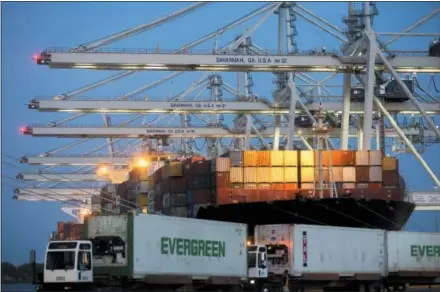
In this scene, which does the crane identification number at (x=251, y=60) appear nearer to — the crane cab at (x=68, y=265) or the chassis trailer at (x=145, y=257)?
the chassis trailer at (x=145, y=257)

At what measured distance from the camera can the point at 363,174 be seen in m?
45.3

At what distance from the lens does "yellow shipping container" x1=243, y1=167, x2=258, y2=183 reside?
44688 millimetres

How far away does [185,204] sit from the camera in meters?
46.4

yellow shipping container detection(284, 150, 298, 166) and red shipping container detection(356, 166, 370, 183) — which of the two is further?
yellow shipping container detection(284, 150, 298, 166)

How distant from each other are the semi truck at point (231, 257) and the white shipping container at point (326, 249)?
0.04 m

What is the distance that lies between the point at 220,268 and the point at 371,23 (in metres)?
25.9

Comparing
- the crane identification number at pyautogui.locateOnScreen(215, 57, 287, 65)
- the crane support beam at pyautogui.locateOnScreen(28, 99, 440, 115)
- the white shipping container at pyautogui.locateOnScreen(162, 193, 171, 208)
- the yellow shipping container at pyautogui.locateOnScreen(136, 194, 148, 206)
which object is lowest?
the white shipping container at pyautogui.locateOnScreen(162, 193, 171, 208)

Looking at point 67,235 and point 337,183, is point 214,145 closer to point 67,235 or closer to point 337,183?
point 67,235

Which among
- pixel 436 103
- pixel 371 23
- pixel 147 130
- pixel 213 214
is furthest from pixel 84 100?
pixel 436 103

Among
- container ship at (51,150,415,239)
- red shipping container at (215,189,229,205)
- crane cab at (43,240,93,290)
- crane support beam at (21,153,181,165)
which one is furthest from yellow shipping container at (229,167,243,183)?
crane support beam at (21,153,181,165)

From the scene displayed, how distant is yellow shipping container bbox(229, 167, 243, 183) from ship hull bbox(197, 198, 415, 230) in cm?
190

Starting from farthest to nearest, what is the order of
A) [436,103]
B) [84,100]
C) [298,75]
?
[298,75]
[436,103]
[84,100]

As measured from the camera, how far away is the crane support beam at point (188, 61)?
141 ft

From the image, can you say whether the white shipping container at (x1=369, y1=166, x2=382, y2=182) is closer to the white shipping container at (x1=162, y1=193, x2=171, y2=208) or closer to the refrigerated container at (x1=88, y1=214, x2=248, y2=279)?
the white shipping container at (x1=162, y1=193, x2=171, y2=208)
